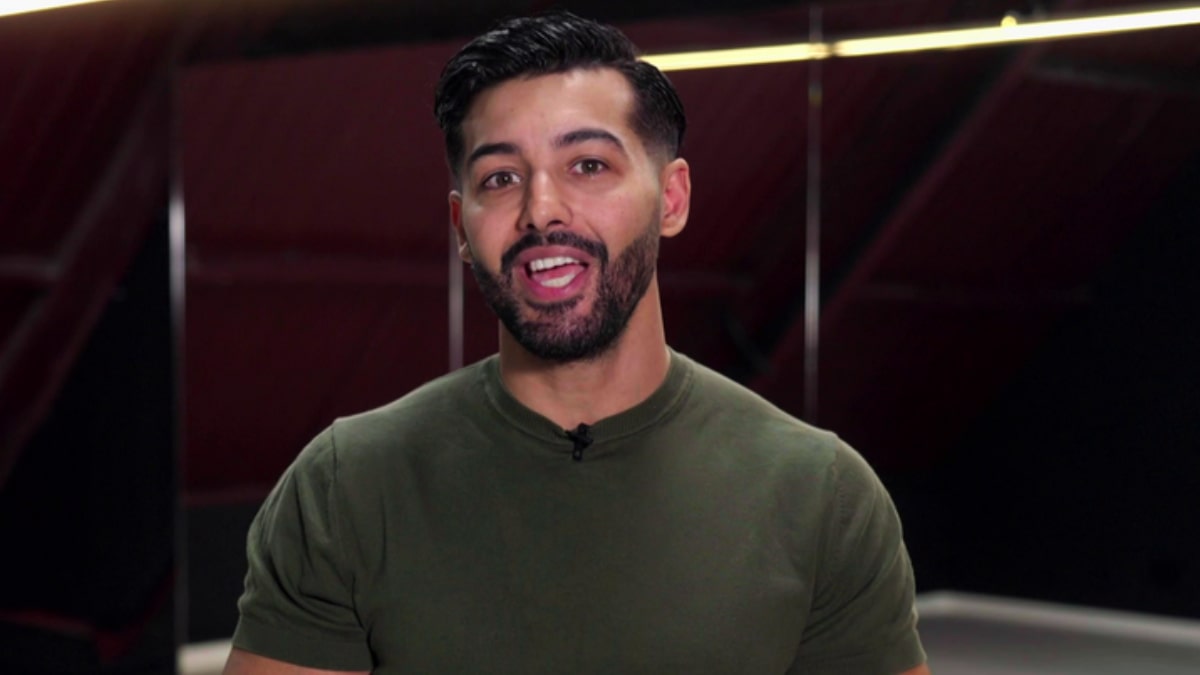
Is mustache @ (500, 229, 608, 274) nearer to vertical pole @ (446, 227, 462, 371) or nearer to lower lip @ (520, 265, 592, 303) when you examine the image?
lower lip @ (520, 265, 592, 303)

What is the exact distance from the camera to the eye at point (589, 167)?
1654 millimetres

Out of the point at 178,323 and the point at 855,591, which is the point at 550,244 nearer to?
the point at 855,591

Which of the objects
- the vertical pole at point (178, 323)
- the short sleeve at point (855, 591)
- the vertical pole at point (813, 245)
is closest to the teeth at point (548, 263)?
the short sleeve at point (855, 591)

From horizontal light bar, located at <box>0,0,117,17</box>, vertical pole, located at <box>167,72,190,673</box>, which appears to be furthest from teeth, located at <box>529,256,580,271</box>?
vertical pole, located at <box>167,72,190,673</box>

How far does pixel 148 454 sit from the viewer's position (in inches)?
236

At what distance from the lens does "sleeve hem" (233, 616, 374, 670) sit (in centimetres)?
164

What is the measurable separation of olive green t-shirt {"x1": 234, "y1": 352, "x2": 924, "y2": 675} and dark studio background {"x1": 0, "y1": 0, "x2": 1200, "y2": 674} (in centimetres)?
178

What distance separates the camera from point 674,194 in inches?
69.2

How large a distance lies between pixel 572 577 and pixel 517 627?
0.24 feet

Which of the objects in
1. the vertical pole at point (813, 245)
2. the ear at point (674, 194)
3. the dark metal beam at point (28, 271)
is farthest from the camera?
the dark metal beam at point (28, 271)

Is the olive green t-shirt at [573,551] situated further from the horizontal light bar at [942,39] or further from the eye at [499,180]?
the horizontal light bar at [942,39]

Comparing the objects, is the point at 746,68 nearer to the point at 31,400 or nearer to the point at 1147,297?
the point at 1147,297

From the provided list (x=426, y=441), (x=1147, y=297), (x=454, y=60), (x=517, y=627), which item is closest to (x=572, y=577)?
(x=517, y=627)

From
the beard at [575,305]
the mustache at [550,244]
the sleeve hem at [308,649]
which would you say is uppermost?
the mustache at [550,244]
